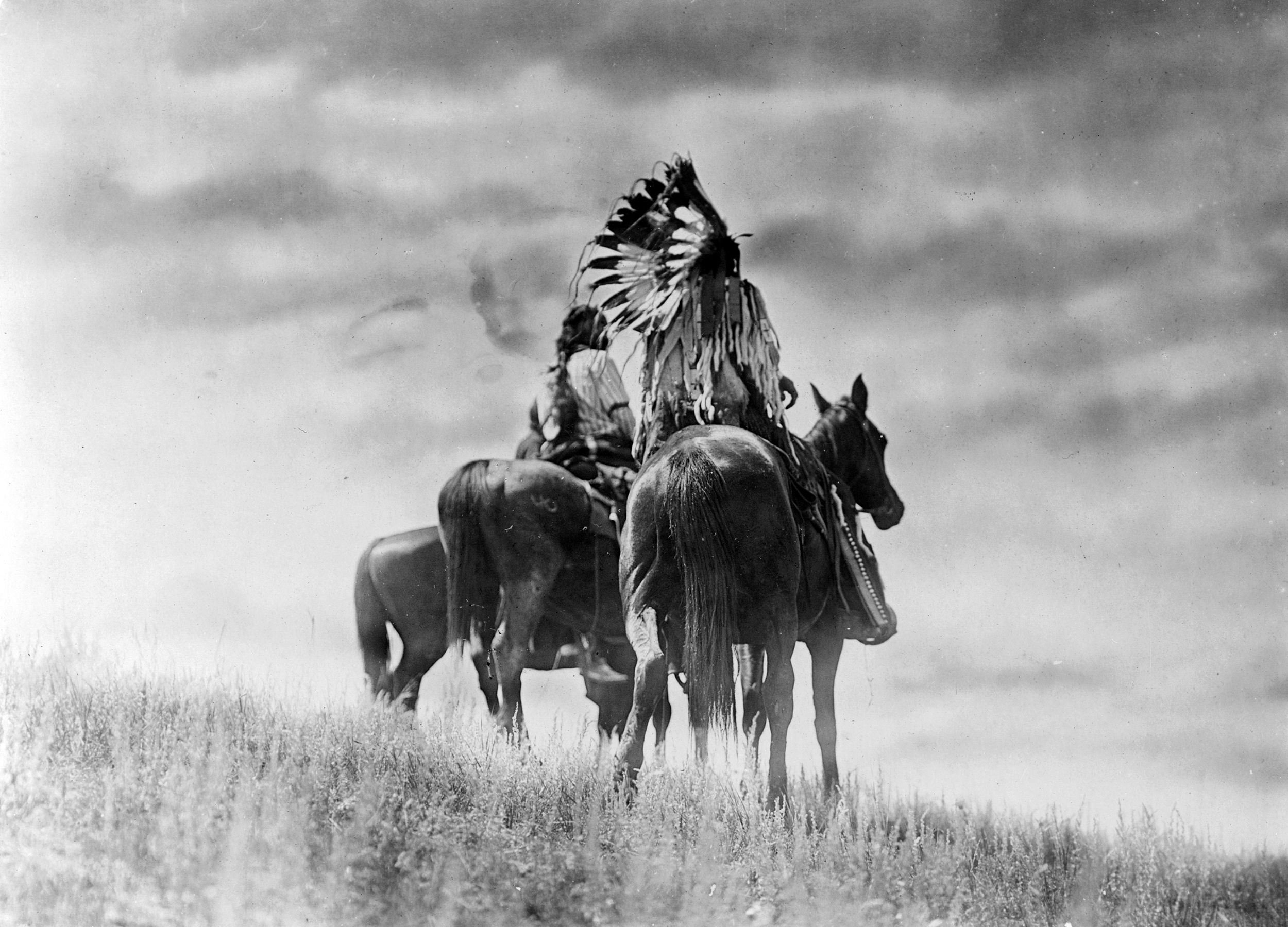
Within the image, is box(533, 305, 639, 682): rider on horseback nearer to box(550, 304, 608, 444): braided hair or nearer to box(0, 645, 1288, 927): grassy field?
box(550, 304, 608, 444): braided hair

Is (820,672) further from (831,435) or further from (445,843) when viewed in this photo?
(445,843)

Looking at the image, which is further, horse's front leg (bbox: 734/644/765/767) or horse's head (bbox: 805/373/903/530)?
horse's head (bbox: 805/373/903/530)

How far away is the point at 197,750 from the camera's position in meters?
6.51

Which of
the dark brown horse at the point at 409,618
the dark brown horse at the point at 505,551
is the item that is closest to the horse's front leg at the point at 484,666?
the dark brown horse at the point at 505,551

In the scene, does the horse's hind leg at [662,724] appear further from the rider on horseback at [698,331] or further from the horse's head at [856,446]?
the horse's head at [856,446]

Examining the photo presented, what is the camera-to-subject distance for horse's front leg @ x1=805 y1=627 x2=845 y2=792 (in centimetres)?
861

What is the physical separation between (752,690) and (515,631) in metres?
1.67

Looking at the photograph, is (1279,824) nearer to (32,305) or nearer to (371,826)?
(371,826)

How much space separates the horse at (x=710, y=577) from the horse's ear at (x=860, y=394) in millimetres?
2233

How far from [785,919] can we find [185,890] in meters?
2.63

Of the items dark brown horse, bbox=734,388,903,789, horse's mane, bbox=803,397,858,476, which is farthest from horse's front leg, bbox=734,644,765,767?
horse's mane, bbox=803,397,858,476

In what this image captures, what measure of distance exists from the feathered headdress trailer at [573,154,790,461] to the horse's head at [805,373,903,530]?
1.29 meters

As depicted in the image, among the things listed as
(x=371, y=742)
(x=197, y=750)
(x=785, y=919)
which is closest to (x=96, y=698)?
(x=197, y=750)

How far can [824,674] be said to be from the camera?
874 centimetres
